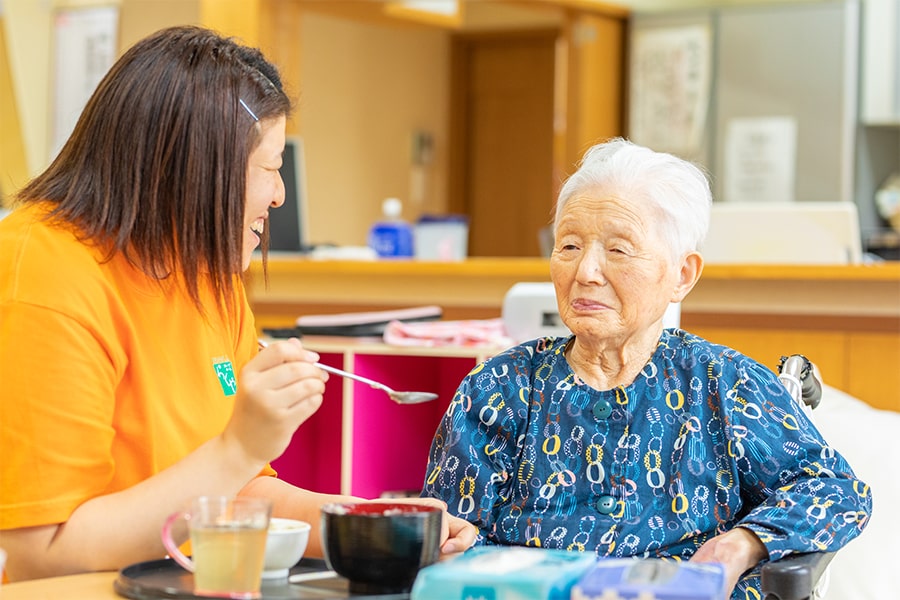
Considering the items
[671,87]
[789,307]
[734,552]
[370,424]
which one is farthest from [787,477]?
[671,87]

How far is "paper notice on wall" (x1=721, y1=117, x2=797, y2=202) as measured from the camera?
6090mm

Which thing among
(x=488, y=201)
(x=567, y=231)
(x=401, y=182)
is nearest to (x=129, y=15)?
(x=401, y=182)

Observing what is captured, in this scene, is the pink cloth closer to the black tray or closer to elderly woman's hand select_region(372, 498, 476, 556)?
elderly woman's hand select_region(372, 498, 476, 556)

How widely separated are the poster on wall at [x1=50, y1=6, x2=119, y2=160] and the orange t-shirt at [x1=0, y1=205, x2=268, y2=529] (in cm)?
498

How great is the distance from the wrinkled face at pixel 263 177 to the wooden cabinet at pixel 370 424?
1.47 meters

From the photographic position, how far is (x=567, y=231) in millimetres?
1788

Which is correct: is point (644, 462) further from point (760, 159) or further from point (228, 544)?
point (760, 159)

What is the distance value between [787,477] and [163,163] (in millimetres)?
880

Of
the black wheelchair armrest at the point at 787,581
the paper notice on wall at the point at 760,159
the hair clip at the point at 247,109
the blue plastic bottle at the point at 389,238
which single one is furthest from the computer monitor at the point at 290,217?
the black wheelchair armrest at the point at 787,581

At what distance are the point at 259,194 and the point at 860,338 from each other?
7.62 ft

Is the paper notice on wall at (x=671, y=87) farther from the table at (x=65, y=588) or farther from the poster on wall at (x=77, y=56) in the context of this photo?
the table at (x=65, y=588)

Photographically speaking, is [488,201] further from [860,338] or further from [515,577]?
[515,577]

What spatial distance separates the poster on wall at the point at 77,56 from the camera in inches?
241

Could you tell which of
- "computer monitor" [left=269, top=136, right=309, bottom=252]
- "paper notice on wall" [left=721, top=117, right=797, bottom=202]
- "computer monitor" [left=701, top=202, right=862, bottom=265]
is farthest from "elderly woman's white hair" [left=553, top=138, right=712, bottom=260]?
"paper notice on wall" [left=721, top=117, right=797, bottom=202]
